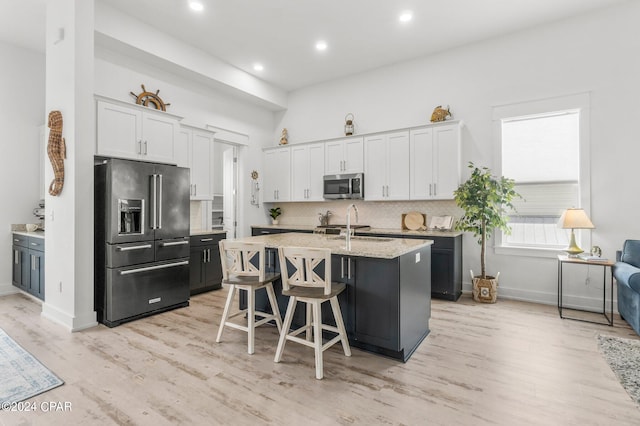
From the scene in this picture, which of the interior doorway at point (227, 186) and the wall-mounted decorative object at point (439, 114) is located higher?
the wall-mounted decorative object at point (439, 114)

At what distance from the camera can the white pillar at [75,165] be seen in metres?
3.44

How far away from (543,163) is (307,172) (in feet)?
12.4

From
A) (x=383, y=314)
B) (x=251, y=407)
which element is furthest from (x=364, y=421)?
(x=383, y=314)

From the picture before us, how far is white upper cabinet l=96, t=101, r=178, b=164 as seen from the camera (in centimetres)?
386

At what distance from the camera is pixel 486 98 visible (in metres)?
4.87

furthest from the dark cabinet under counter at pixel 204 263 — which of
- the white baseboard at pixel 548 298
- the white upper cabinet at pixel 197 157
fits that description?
the white baseboard at pixel 548 298

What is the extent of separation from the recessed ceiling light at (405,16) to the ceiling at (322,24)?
0.21ft

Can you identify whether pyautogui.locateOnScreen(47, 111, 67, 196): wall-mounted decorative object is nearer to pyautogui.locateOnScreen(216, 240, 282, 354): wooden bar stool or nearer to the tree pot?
pyautogui.locateOnScreen(216, 240, 282, 354): wooden bar stool

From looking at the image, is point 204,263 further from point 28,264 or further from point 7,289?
point 7,289

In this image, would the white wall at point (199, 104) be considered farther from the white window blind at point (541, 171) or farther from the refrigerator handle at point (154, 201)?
the white window blind at point (541, 171)

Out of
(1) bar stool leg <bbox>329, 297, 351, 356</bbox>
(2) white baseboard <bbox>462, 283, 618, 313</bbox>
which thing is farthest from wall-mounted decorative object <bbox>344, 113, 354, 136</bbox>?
(1) bar stool leg <bbox>329, 297, 351, 356</bbox>

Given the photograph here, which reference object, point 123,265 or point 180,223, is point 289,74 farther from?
point 123,265

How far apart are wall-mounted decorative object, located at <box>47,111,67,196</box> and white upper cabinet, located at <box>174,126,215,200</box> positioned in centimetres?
140

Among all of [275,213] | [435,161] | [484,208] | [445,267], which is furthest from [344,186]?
[484,208]
